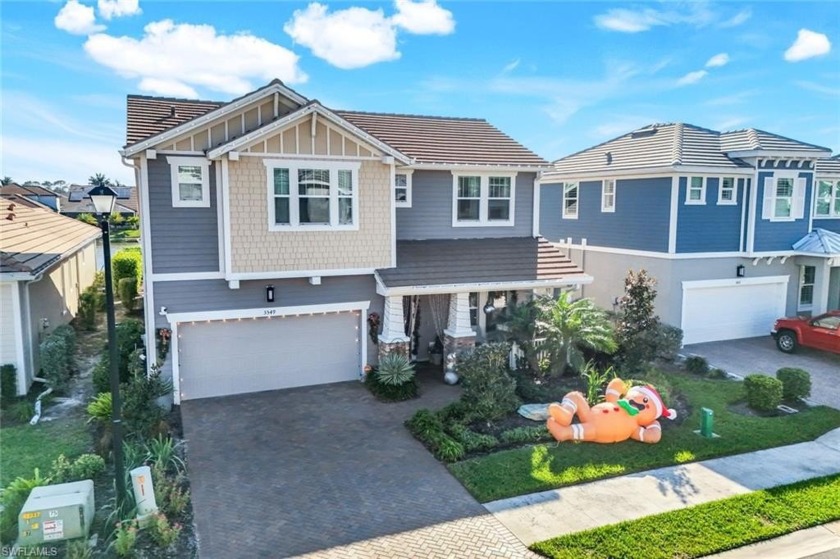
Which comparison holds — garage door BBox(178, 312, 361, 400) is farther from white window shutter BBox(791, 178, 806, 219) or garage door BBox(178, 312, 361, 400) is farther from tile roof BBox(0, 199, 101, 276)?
white window shutter BBox(791, 178, 806, 219)

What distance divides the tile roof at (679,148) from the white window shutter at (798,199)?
1.21 m

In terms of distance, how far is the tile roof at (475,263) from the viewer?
1488cm

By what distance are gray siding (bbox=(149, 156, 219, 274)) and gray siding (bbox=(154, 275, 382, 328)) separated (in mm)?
439

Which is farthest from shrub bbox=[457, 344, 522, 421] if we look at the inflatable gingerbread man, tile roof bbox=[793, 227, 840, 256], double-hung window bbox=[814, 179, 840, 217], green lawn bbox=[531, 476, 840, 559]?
double-hung window bbox=[814, 179, 840, 217]

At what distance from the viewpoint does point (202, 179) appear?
13.2 meters

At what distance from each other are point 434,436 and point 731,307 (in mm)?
14250

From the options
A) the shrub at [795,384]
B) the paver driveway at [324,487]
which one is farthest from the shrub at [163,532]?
the shrub at [795,384]

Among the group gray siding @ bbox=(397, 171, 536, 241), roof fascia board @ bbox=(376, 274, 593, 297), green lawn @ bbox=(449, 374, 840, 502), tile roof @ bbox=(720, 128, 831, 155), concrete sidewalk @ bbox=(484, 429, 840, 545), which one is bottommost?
concrete sidewalk @ bbox=(484, 429, 840, 545)

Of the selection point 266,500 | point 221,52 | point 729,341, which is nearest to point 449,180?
point 221,52

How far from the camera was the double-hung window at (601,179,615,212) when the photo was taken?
2142cm

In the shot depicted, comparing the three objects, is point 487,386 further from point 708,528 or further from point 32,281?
point 32,281

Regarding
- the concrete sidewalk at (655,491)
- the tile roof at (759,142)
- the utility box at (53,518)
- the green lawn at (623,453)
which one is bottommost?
the concrete sidewalk at (655,491)

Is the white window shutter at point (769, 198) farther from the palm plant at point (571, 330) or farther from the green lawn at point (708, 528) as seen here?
the green lawn at point (708, 528)

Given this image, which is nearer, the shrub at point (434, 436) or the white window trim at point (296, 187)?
the shrub at point (434, 436)
